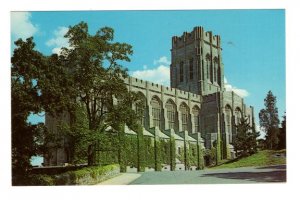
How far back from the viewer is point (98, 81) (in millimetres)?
25828

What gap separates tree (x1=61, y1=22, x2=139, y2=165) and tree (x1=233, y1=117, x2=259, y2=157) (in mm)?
15405

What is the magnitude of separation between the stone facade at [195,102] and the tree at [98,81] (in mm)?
8156

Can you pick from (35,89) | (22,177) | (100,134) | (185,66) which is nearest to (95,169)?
(100,134)

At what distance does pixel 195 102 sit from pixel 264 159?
1635 centimetres

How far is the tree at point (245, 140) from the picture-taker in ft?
126

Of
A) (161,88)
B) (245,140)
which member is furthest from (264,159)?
(161,88)

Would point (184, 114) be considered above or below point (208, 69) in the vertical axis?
below

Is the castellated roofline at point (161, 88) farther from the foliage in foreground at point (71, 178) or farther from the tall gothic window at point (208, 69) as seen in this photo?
the foliage in foreground at point (71, 178)

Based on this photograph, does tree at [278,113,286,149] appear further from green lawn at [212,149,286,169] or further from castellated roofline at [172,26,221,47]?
castellated roofline at [172,26,221,47]

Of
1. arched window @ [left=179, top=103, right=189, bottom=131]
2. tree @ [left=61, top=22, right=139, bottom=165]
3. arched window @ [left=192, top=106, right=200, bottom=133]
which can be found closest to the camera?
tree @ [left=61, top=22, right=139, bottom=165]

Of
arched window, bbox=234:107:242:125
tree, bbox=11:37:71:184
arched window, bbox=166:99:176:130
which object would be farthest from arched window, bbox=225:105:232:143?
tree, bbox=11:37:71:184

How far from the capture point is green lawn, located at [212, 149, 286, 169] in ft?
86.6

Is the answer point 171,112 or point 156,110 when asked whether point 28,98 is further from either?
point 171,112

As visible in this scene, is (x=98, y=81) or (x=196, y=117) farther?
(x=196, y=117)
